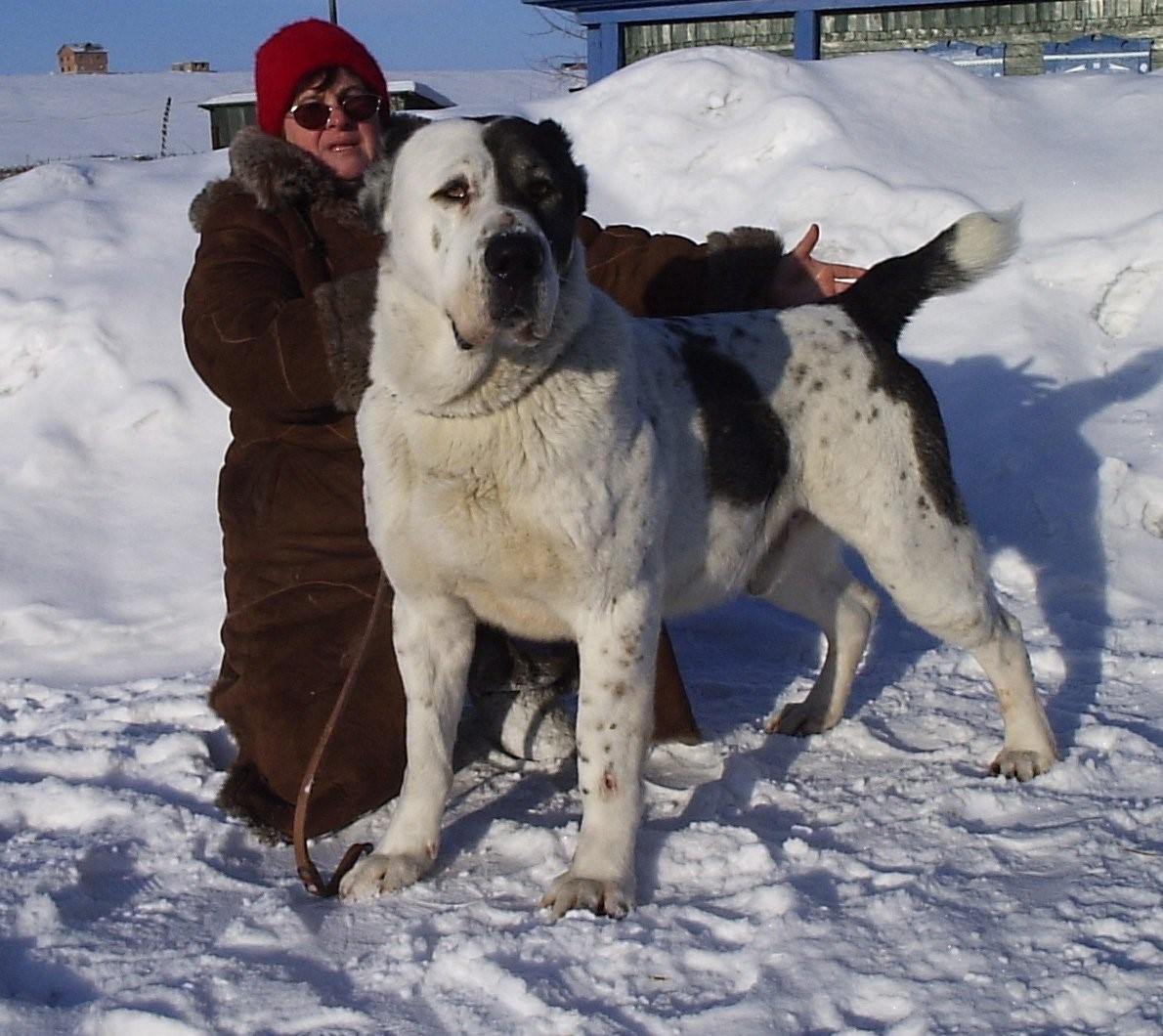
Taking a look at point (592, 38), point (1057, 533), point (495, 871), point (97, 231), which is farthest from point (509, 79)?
point (495, 871)

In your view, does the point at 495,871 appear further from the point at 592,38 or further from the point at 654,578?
the point at 592,38

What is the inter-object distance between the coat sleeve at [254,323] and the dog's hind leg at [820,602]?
128 centimetres

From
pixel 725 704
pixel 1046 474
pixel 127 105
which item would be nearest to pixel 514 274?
pixel 725 704

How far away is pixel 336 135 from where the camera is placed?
12.2 feet

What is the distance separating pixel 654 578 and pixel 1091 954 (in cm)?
110

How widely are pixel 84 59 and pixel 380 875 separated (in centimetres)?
4756

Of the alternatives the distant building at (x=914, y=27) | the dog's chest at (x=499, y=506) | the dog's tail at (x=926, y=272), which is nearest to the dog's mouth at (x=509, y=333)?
the dog's chest at (x=499, y=506)

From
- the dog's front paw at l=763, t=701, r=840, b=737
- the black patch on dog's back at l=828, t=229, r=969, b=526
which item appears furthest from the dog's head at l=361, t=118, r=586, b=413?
the dog's front paw at l=763, t=701, r=840, b=737

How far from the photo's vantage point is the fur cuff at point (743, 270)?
4.05 metres

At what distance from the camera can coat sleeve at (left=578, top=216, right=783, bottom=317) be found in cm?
405

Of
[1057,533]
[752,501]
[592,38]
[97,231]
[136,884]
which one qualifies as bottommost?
[136,884]

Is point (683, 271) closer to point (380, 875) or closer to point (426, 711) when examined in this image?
point (426, 711)

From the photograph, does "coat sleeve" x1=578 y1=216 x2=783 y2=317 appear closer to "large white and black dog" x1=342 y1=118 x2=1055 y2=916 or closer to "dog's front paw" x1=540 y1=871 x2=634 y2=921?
"large white and black dog" x1=342 y1=118 x2=1055 y2=916

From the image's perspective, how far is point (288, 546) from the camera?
3703 millimetres
